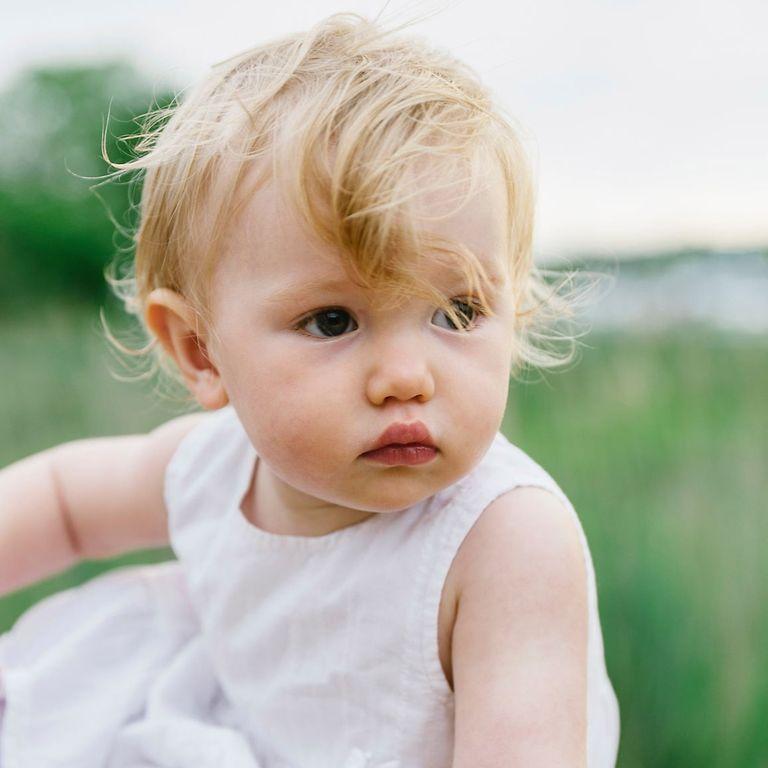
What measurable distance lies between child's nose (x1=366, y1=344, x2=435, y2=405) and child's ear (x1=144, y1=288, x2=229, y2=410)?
310 mm

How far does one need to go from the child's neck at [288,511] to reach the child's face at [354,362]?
17 centimetres

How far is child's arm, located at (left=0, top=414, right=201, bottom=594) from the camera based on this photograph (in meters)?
1.54

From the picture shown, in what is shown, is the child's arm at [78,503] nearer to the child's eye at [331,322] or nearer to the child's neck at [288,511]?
the child's neck at [288,511]

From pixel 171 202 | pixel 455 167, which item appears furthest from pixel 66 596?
pixel 455 167

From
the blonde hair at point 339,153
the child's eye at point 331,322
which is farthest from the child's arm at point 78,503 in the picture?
the child's eye at point 331,322

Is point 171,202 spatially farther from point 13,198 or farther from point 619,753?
point 13,198

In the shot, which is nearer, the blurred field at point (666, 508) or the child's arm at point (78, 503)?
the child's arm at point (78, 503)

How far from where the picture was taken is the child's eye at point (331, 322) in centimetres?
108

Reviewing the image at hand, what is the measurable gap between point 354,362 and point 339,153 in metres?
0.21

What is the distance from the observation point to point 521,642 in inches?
42.9

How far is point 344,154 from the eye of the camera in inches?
40.9

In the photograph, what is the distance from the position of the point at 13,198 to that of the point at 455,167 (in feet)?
15.7

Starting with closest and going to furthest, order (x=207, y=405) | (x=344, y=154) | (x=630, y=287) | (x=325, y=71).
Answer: (x=344, y=154)
(x=325, y=71)
(x=207, y=405)
(x=630, y=287)

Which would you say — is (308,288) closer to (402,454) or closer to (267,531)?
(402,454)
